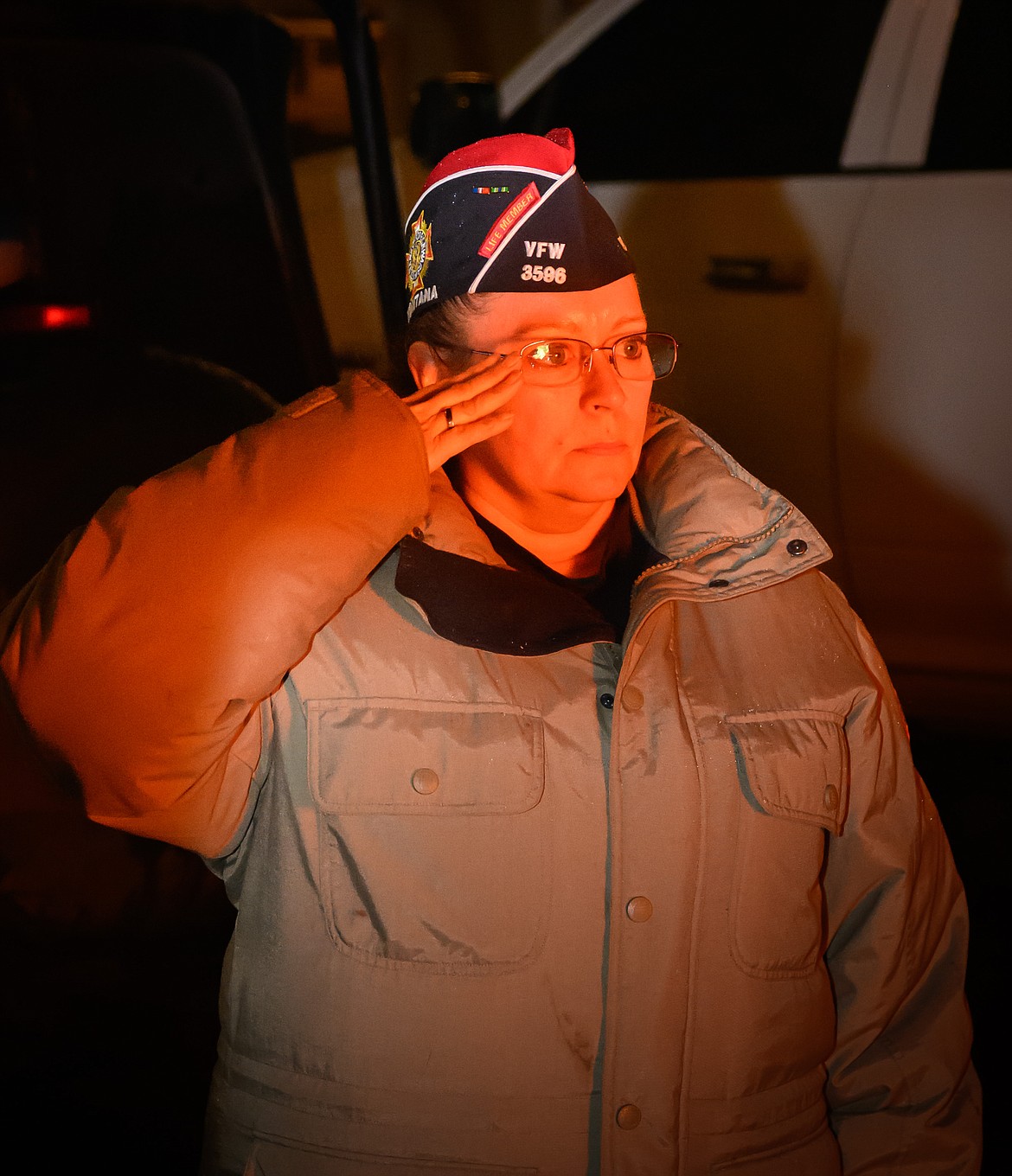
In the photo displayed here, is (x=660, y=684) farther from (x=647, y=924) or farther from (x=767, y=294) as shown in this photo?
(x=767, y=294)

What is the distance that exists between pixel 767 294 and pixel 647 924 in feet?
5.48

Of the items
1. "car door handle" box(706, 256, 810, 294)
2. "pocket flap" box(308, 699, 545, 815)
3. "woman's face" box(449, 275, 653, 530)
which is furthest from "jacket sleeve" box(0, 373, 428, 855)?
"car door handle" box(706, 256, 810, 294)

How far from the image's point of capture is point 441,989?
4.81 ft

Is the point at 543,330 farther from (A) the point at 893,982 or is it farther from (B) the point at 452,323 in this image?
(A) the point at 893,982

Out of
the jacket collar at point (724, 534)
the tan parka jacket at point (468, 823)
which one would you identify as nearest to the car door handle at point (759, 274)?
the jacket collar at point (724, 534)

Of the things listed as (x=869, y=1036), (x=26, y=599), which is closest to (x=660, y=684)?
(x=869, y=1036)

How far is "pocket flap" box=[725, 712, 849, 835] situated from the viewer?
5.06ft

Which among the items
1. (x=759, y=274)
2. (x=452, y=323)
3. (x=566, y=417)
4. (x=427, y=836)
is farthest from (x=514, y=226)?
(x=759, y=274)

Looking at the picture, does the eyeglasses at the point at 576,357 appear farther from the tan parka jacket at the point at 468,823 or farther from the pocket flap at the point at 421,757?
the pocket flap at the point at 421,757

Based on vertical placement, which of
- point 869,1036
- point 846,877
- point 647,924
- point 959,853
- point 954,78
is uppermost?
point 954,78

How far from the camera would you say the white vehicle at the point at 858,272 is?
2551 millimetres

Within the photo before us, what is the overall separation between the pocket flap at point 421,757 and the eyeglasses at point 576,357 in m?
0.49

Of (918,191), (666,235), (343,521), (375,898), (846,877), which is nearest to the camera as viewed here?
(343,521)

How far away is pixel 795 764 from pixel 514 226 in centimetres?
86
